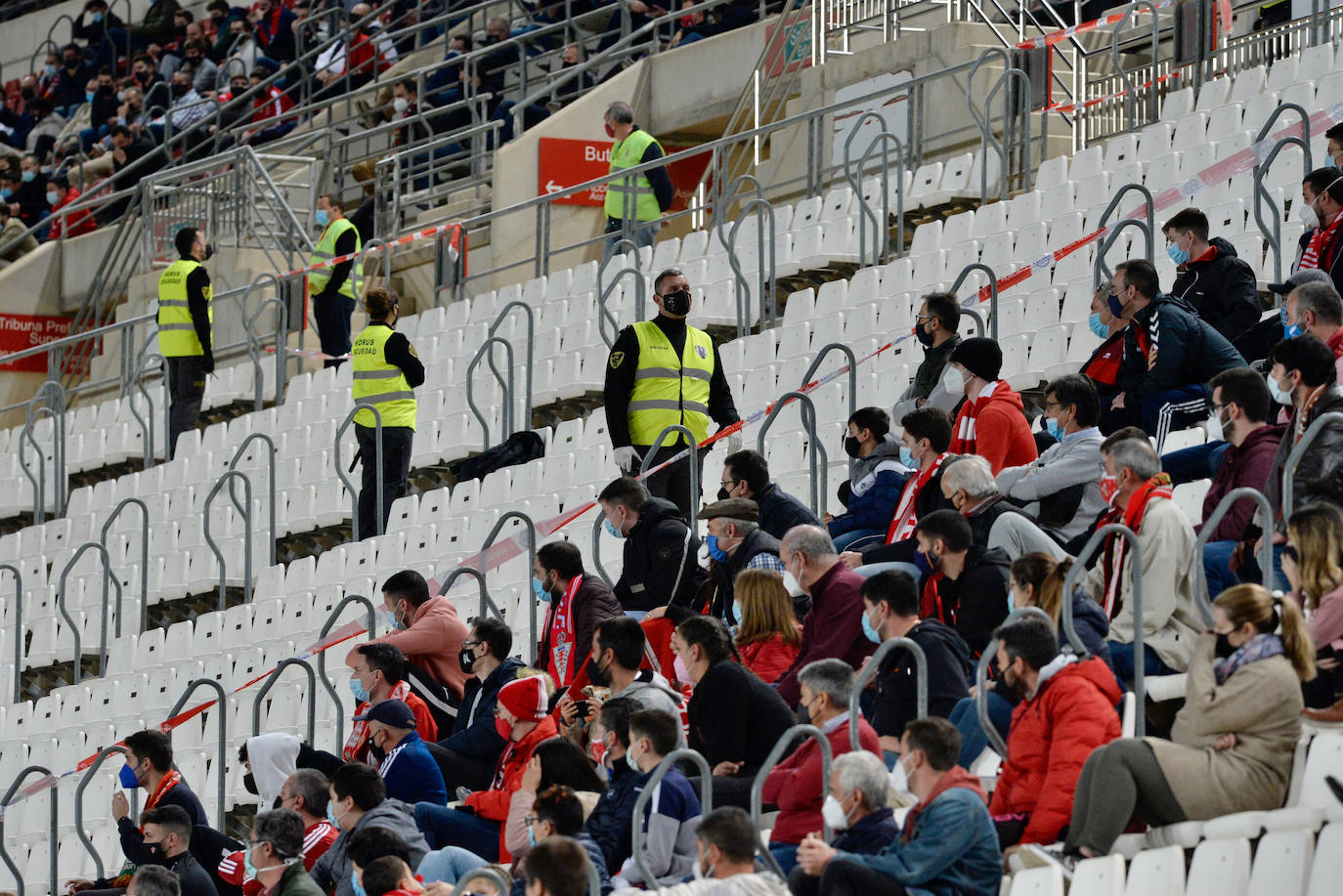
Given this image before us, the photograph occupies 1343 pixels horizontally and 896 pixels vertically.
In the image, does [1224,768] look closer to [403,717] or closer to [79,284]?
[403,717]

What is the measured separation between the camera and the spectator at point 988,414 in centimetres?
991

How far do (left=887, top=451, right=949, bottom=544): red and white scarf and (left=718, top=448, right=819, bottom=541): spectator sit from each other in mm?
364

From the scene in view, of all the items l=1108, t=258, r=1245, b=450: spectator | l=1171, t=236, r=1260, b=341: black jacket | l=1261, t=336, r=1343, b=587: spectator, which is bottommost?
l=1261, t=336, r=1343, b=587: spectator

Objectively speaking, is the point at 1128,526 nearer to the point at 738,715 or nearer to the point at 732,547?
the point at 738,715

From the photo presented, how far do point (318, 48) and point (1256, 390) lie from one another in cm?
1617

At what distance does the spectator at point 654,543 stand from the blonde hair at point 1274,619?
10.5 feet

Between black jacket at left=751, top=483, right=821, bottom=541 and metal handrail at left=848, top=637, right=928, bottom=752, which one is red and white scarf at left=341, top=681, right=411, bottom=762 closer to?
black jacket at left=751, top=483, right=821, bottom=541

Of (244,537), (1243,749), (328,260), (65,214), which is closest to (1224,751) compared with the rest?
(1243,749)

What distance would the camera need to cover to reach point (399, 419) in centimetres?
1376

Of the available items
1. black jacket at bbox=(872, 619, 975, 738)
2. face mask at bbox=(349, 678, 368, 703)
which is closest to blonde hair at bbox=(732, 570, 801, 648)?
black jacket at bbox=(872, 619, 975, 738)

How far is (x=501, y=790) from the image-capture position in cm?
897

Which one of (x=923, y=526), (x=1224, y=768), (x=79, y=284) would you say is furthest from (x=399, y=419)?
(x=79, y=284)

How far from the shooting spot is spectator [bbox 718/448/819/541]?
1001 cm

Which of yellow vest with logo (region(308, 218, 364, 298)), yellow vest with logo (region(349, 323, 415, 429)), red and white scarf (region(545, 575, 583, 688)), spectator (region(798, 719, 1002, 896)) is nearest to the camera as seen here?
spectator (region(798, 719, 1002, 896))
